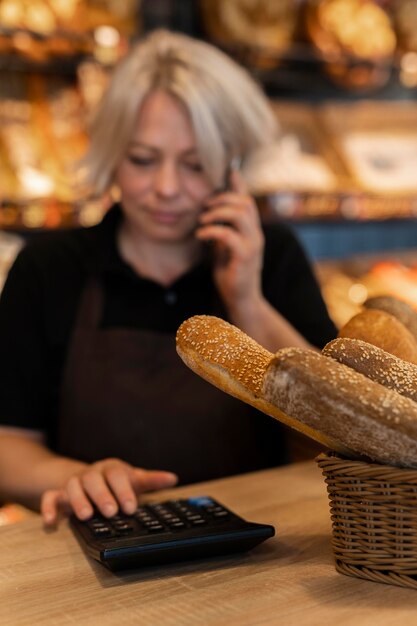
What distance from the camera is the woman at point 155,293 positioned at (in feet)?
5.85

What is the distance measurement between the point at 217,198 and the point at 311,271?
0.97ft

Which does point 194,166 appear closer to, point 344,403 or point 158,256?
point 158,256

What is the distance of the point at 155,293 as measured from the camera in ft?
6.33

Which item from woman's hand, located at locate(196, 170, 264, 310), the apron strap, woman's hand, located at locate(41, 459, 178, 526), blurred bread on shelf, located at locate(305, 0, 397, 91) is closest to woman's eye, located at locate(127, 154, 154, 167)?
woman's hand, located at locate(196, 170, 264, 310)

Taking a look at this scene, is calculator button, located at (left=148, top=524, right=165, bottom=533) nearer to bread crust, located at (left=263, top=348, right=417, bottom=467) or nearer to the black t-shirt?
bread crust, located at (left=263, top=348, right=417, bottom=467)

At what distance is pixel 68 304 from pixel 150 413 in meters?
0.31

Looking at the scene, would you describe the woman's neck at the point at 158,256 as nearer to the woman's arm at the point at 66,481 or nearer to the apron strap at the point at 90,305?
the apron strap at the point at 90,305

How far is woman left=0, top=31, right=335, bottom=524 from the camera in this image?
1.78 meters

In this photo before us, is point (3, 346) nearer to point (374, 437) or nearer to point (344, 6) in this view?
point (374, 437)

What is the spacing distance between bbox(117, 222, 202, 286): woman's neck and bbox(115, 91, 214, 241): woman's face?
9cm

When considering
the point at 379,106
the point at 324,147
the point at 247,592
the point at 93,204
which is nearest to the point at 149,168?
the point at 93,204

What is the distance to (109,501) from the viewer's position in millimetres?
1263

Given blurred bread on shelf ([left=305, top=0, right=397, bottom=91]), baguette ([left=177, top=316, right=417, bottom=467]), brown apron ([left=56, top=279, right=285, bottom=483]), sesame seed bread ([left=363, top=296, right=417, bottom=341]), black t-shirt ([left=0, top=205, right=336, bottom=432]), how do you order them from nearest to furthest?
baguette ([left=177, top=316, right=417, bottom=467]) → sesame seed bread ([left=363, top=296, right=417, bottom=341]) → brown apron ([left=56, top=279, right=285, bottom=483]) → black t-shirt ([left=0, top=205, right=336, bottom=432]) → blurred bread on shelf ([left=305, top=0, right=397, bottom=91])

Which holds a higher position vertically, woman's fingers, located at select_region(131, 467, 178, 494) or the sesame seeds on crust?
the sesame seeds on crust
